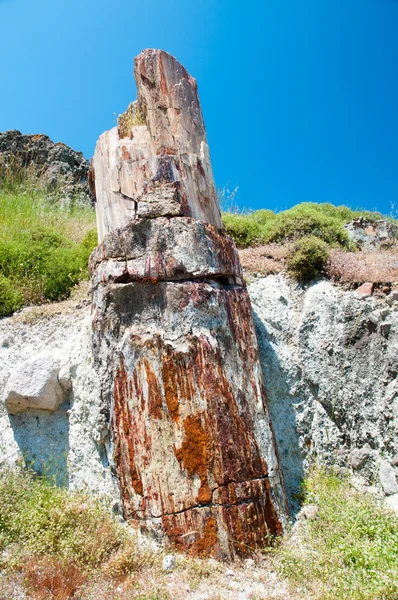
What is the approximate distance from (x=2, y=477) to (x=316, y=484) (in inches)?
134

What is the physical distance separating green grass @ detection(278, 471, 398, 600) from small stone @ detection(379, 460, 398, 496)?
0.20 meters

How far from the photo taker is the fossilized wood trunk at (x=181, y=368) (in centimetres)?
402

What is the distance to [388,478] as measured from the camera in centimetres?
486

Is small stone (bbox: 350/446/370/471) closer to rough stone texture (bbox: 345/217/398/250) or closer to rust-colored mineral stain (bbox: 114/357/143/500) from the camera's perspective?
rust-colored mineral stain (bbox: 114/357/143/500)

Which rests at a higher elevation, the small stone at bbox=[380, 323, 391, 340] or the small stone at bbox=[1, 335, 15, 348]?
the small stone at bbox=[1, 335, 15, 348]

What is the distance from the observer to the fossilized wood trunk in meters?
4.02

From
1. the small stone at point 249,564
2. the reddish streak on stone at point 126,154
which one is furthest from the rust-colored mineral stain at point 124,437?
the reddish streak on stone at point 126,154

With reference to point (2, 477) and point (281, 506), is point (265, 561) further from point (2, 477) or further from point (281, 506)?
point (2, 477)

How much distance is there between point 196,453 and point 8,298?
428cm

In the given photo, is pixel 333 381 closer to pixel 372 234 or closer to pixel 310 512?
pixel 310 512

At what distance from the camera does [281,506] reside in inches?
170

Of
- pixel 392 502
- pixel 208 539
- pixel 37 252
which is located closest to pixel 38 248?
pixel 37 252

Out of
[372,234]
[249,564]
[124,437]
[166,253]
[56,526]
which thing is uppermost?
[372,234]

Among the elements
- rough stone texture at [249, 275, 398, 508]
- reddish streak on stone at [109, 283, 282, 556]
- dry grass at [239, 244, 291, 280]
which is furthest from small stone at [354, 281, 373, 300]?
reddish streak on stone at [109, 283, 282, 556]
